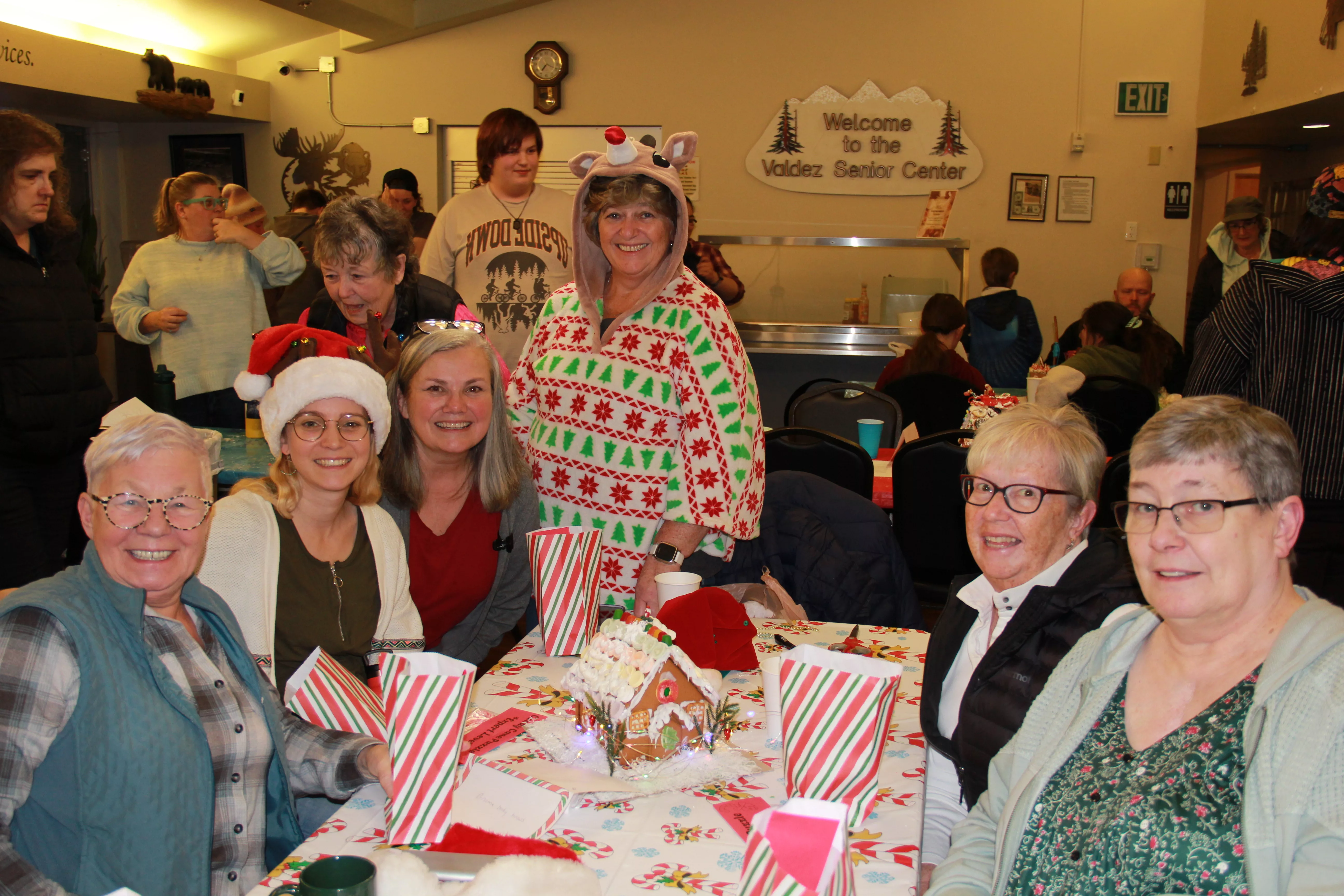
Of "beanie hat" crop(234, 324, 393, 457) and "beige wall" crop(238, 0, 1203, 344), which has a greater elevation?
"beige wall" crop(238, 0, 1203, 344)

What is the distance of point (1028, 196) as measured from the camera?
27.0ft

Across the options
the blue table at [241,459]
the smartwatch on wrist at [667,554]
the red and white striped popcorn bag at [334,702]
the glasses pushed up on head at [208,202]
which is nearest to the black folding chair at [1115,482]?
the smartwatch on wrist at [667,554]

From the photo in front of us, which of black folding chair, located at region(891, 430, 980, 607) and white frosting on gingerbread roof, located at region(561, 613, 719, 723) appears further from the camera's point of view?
black folding chair, located at region(891, 430, 980, 607)

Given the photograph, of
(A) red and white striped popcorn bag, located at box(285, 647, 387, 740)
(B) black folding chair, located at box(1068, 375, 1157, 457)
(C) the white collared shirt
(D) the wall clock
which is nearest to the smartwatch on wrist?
(C) the white collared shirt

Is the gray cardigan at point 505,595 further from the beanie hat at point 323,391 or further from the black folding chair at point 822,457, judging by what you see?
the black folding chair at point 822,457

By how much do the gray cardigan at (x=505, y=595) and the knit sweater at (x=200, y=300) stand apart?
2.55 m

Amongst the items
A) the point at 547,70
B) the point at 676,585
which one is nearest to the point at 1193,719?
the point at 676,585

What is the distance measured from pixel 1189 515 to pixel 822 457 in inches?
85.4

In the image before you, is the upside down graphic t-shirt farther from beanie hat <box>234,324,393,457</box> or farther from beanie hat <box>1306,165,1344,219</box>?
beanie hat <box>1306,165,1344,219</box>

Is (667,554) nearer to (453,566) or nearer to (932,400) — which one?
(453,566)

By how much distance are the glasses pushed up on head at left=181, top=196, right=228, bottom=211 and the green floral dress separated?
428 centimetres

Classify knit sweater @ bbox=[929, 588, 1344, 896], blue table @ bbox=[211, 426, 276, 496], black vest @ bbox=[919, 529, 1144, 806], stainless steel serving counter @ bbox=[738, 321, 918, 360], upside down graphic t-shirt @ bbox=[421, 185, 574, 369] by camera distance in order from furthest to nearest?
1. stainless steel serving counter @ bbox=[738, 321, 918, 360]
2. upside down graphic t-shirt @ bbox=[421, 185, 574, 369]
3. blue table @ bbox=[211, 426, 276, 496]
4. black vest @ bbox=[919, 529, 1144, 806]
5. knit sweater @ bbox=[929, 588, 1344, 896]

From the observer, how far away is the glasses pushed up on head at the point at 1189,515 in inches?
50.8

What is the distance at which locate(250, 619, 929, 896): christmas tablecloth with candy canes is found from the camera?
1.26 meters
